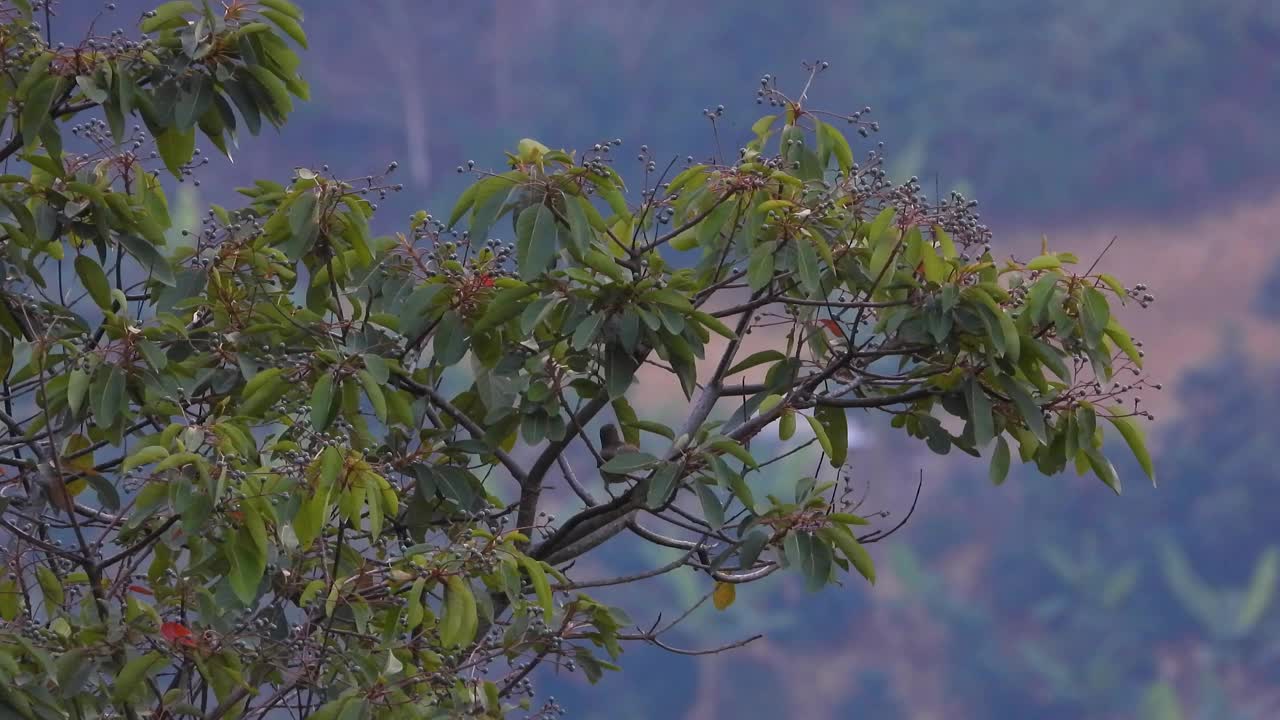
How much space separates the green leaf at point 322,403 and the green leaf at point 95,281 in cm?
47

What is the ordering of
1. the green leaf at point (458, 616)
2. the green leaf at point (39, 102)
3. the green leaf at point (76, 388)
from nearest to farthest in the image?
the green leaf at point (458, 616) < the green leaf at point (76, 388) < the green leaf at point (39, 102)

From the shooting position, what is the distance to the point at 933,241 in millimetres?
2369

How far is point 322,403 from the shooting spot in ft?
7.14

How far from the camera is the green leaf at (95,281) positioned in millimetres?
2463

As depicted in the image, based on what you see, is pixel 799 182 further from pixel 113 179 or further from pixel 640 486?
pixel 113 179

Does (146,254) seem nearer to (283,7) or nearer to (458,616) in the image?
(283,7)

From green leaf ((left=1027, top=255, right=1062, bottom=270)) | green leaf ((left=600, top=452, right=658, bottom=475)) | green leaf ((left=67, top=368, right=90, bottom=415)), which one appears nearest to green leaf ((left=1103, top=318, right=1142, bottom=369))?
green leaf ((left=1027, top=255, right=1062, bottom=270))

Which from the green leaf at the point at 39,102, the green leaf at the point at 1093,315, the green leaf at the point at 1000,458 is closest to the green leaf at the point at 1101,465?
the green leaf at the point at 1000,458

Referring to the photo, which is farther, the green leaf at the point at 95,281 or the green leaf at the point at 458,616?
the green leaf at the point at 95,281

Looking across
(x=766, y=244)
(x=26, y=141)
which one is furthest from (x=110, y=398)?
(x=766, y=244)

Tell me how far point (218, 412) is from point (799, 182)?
0.93 m

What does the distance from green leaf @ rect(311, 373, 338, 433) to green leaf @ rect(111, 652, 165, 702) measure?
0.36 meters

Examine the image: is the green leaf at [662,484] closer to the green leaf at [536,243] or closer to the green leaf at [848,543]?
the green leaf at [848,543]

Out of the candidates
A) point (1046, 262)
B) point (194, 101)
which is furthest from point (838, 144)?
point (194, 101)
